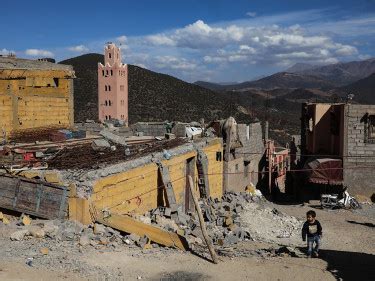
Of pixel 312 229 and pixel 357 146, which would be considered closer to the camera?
pixel 312 229

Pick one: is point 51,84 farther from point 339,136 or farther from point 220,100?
point 220,100

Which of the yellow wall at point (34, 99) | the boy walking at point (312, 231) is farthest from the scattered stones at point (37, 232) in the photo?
the yellow wall at point (34, 99)

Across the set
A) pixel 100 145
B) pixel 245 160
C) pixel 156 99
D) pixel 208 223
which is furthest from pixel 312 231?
pixel 156 99

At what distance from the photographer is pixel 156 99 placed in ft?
252

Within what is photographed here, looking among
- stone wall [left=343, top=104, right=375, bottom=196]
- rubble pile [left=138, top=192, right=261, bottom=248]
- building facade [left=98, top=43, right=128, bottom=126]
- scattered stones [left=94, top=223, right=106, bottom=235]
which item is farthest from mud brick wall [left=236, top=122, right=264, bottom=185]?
building facade [left=98, top=43, right=128, bottom=126]

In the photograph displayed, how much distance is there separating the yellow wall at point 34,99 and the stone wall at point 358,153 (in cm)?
1390

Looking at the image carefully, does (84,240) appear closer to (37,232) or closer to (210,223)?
(37,232)

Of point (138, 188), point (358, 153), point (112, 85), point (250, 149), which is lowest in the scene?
point (138, 188)

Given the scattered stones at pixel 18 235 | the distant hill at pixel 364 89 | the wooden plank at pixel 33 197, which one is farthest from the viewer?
the distant hill at pixel 364 89

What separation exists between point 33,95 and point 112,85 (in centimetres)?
3307

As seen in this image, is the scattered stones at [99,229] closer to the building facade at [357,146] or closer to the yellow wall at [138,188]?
the yellow wall at [138,188]

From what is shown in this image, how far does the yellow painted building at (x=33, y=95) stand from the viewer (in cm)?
1958

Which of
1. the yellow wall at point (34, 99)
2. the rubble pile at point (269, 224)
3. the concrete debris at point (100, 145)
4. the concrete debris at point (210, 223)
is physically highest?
the yellow wall at point (34, 99)

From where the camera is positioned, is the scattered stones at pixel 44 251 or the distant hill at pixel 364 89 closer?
the scattered stones at pixel 44 251
